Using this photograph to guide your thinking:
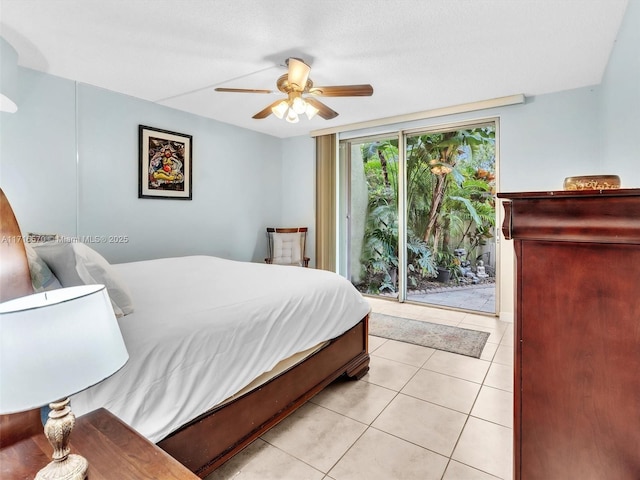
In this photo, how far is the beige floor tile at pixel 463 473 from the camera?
149 centimetres

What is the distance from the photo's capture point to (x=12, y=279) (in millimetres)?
871

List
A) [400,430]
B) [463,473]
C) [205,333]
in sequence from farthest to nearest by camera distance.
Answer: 1. [400,430]
2. [463,473]
3. [205,333]

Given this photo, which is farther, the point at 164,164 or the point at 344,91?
the point at 164,164

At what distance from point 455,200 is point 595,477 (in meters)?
3.62

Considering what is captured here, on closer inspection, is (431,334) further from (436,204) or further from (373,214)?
(373,214)

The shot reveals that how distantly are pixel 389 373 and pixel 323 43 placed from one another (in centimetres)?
249

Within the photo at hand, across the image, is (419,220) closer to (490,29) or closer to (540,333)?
(490,29)

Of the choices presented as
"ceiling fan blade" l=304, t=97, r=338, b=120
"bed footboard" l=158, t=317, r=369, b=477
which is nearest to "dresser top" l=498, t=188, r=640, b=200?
"bed footboard" l=158, t=317, r=369, b=477

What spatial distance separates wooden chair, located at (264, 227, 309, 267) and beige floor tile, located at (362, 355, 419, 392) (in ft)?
7.11

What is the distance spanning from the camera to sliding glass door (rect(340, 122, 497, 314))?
3.97 m

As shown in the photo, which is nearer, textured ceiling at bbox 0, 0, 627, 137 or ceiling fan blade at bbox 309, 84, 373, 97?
textured ceiling at bbox 0, 0, 627, 137

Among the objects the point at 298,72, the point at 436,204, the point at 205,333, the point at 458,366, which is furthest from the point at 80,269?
the point at 436,204

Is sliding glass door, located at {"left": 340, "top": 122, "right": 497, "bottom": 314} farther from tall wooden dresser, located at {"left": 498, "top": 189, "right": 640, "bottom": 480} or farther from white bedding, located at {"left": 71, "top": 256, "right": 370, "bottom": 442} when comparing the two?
tall wooden dresser, located at {"left": 498, "top": 189, "right": 640, "bottom": 480}

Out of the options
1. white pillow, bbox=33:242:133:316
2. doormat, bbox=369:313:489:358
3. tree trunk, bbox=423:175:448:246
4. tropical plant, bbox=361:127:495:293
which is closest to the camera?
white pillow, bbox=33:242:133:316
